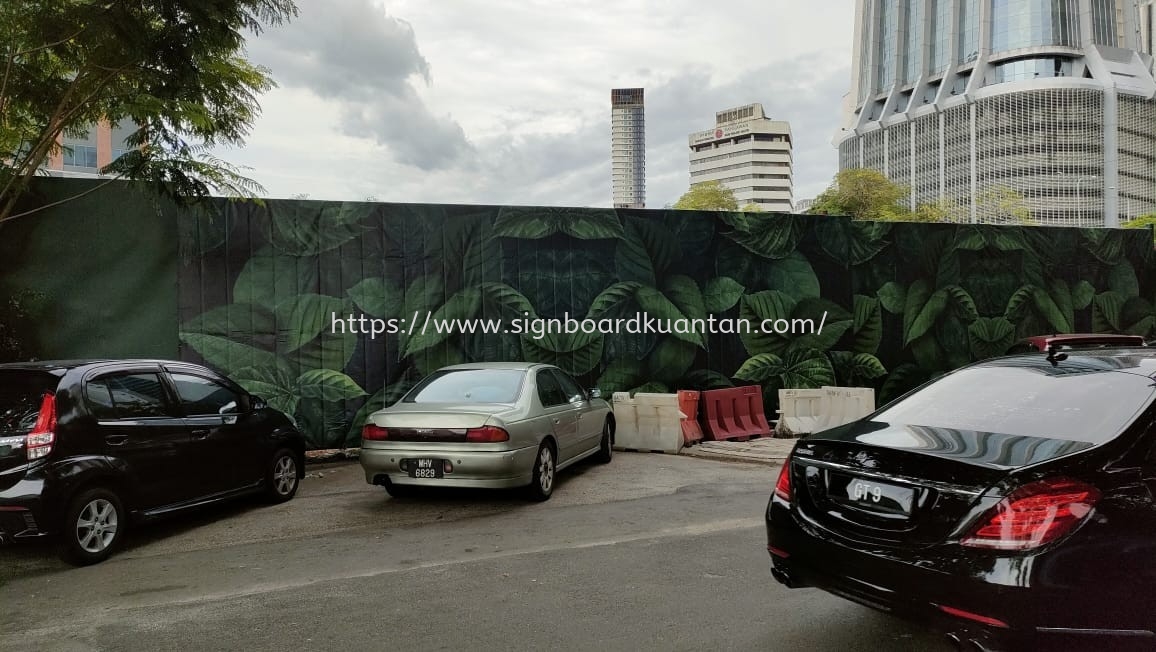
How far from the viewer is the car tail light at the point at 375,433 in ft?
25.3

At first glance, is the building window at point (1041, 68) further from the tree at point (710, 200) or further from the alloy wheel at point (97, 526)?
the alloy wheel at point (97, 526)

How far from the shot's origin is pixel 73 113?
9.11m

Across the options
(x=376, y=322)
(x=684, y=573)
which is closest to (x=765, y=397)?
(x=376, y=322)

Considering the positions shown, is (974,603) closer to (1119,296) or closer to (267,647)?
(267,647)

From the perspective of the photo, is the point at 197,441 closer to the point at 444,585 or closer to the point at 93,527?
the point at 93,527

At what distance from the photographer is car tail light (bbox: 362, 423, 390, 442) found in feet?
25.3

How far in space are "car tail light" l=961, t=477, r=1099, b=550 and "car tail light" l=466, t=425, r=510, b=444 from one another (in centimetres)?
478

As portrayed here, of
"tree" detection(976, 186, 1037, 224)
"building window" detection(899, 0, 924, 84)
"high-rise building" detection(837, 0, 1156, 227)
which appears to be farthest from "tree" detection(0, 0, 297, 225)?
"building window" detection(899, 0, 924, 84)

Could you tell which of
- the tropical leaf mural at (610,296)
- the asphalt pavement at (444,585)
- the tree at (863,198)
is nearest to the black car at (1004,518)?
the asphalt pavement at (444,585)

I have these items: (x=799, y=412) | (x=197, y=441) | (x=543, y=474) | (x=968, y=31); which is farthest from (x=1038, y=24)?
(x=197, y=441)

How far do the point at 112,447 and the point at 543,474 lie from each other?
389 centimetres

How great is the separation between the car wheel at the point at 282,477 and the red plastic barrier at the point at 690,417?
559cm

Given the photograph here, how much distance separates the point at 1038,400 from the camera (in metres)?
4.04

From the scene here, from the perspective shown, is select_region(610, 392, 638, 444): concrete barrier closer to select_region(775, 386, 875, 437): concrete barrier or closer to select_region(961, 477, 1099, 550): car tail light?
select_region(775, 386, 875, 437): concrete barrier
